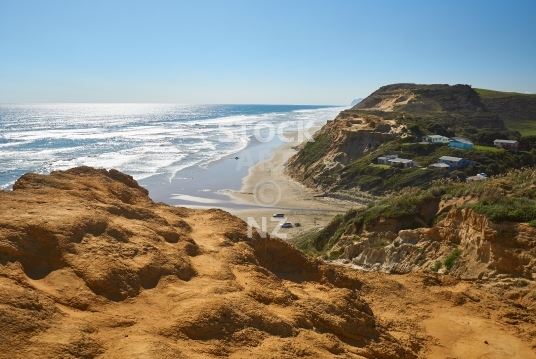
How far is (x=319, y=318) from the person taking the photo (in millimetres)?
10562

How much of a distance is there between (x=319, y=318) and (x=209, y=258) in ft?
10.6

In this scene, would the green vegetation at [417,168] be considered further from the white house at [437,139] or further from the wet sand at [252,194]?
the wet sand at [252,194]

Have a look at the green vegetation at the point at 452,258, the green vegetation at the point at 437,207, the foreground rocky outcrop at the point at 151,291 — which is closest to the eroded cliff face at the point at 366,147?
the green vegetation at the point at 437,207

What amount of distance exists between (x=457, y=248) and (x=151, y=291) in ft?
41.5

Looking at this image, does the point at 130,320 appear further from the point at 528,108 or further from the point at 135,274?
the point at 528,108

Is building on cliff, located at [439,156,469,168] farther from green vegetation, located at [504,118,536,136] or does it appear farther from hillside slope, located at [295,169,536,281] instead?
green vegetation, located at [504,118,536,136]

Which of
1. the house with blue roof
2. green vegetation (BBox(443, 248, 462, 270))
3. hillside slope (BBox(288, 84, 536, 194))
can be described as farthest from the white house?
green vegetation (BBox(443, 248, 462, 270))

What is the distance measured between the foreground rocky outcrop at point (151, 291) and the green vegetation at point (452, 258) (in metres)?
5.62

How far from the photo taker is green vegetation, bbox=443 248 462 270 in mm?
17841

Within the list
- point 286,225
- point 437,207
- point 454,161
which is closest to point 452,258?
point 437,207

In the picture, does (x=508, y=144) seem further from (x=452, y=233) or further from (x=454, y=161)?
(x=452, y=233)

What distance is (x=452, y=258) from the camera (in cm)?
1798

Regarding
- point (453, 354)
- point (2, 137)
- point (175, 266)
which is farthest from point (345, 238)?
point (2, 137)

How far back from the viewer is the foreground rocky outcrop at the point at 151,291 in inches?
310
